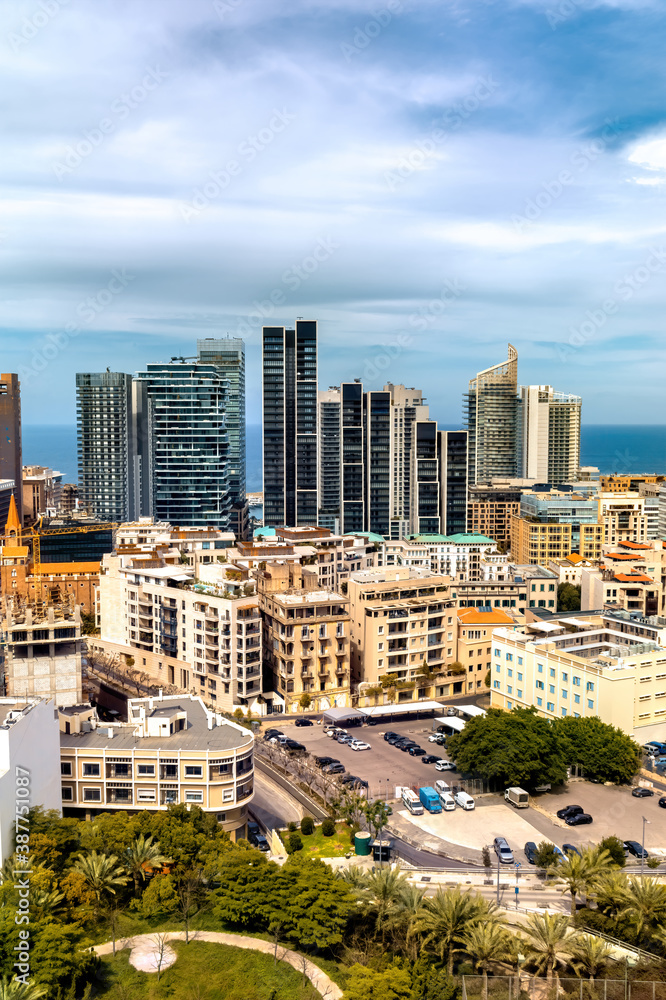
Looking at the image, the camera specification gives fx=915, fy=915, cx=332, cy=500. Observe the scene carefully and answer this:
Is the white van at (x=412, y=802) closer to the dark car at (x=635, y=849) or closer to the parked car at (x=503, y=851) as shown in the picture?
the parked car at (x=503, y=851)

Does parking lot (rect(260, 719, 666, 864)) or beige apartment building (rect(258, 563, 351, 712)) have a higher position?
beige apartment building (rect(258, 563, 351, 712))

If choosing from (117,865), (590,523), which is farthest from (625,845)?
(590,523)

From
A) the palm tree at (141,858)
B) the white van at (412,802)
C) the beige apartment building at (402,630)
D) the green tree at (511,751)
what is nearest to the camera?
the palm tree at (141,858)

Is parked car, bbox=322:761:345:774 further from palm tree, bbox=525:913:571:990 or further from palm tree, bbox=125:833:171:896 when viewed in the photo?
palm tree, bbox=525:913:571:990

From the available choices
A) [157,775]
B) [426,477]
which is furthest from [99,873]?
[426,477]

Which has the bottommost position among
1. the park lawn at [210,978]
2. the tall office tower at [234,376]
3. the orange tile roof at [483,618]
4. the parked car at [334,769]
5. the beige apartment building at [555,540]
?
the park lawn at [210,978]

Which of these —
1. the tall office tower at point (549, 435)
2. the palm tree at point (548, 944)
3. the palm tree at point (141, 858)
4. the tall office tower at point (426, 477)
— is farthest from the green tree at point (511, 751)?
the tall office tower at point (549, 435)

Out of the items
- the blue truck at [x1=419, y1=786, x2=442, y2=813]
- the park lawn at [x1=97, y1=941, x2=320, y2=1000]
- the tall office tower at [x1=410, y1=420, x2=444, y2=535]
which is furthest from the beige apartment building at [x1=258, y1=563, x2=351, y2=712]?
the tall office tower at [x1=410, y1=420, x2=444, y2=535]
